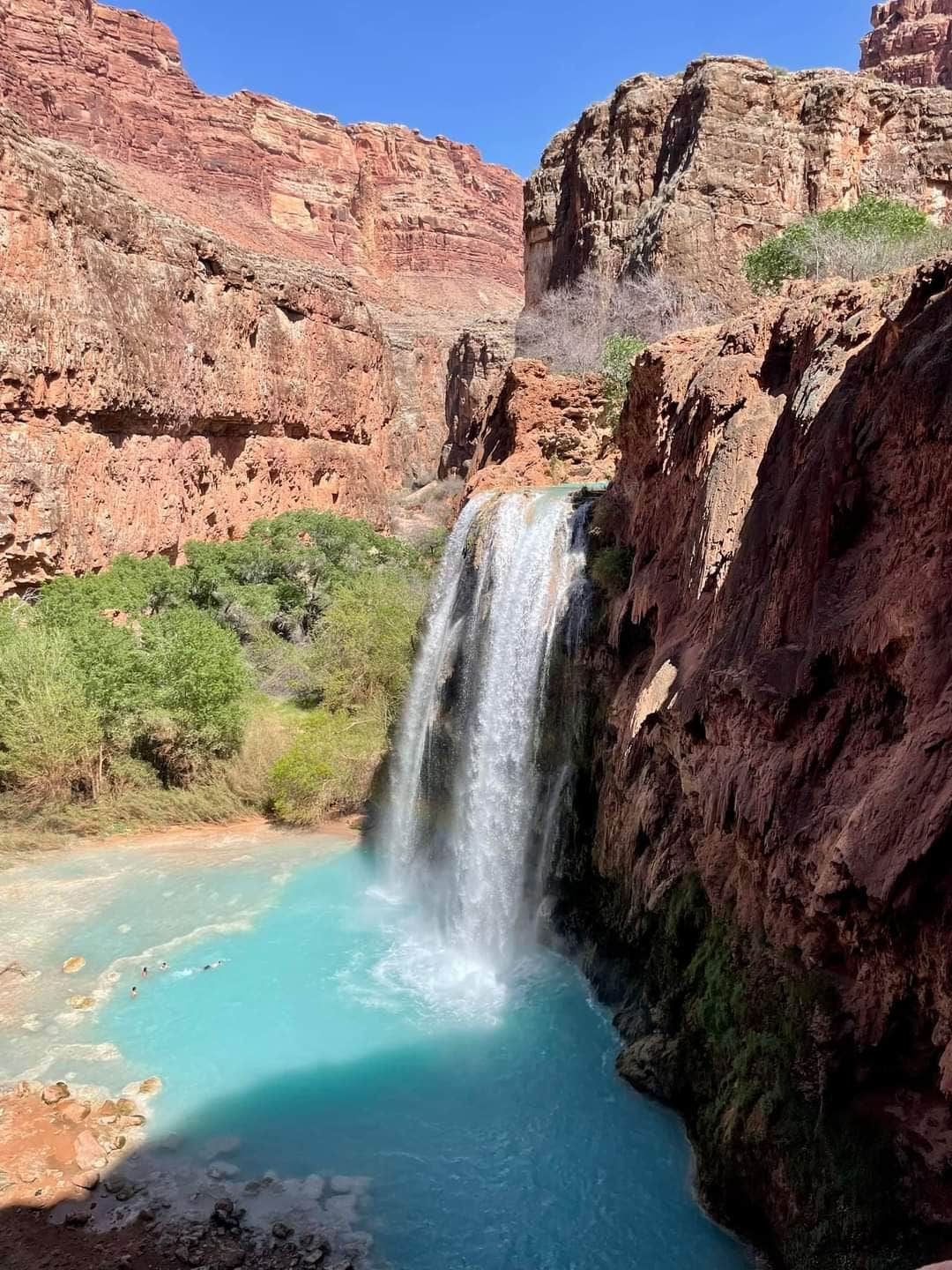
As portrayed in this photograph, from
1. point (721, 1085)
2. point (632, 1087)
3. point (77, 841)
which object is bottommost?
point (77, 841)

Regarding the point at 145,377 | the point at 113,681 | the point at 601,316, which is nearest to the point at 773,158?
the point at 601,316

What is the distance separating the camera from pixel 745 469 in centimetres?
745

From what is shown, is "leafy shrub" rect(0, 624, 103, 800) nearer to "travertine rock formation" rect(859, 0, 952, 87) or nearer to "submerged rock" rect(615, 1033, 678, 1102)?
"submerged rock" rect(615, 1033, 678, 1102)

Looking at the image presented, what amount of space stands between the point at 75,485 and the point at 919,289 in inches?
728

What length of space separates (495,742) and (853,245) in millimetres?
10691

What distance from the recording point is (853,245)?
1414 cm

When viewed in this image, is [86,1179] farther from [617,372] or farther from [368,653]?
[617,372]

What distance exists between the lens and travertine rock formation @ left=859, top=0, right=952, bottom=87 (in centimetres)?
5009

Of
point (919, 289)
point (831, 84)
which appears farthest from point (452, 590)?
point (831, 84)

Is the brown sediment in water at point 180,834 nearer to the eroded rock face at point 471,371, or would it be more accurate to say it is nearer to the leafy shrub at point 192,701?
the leafy shrub at point 192,701

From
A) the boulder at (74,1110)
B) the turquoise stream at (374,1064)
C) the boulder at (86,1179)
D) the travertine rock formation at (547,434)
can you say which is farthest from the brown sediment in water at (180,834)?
the travertine rock formation at (547,434)

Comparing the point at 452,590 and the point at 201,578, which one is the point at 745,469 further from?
the point at 201,578

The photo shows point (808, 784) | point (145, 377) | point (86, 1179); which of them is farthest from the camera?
point (145, 377)

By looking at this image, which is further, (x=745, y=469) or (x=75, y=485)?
(x=75, y=485)
